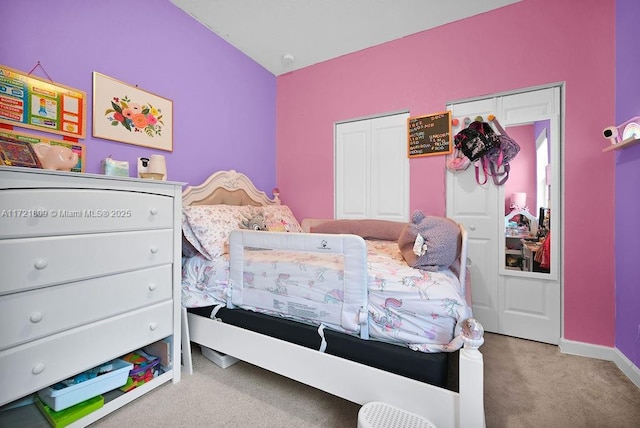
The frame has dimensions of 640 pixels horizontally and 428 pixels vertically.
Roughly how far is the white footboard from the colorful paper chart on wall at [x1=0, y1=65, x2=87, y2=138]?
4.50 ft

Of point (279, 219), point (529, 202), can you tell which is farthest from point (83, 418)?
point (529, 202)

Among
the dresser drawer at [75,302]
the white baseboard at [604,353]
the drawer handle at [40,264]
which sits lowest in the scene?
the white baseboard at [604,353]

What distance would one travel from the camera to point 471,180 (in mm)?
2320

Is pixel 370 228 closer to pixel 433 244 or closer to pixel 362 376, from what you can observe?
pixel 433 244

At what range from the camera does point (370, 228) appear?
95.8 inches

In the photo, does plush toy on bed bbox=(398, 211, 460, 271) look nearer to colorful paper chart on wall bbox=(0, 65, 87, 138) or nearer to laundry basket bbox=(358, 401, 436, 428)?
laundry basket bbox=(358, 401, 436, 428)

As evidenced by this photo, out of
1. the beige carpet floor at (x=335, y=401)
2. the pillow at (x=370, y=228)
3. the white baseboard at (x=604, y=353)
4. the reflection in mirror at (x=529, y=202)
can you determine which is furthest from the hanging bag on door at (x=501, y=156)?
the beige carpet floor at (x=335, y=401)

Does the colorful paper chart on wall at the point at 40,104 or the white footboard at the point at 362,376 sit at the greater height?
the colorful paper chart on wall at the point at 40,104

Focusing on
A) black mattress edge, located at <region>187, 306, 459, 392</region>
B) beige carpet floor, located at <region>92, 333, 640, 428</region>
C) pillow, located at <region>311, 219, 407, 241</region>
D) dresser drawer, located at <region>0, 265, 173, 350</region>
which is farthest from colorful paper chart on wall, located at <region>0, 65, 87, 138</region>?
pillow, located at <region>311, 219, 407, 241</region>

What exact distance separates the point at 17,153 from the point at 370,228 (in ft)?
7.30

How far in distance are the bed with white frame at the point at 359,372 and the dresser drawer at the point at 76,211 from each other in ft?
2.16

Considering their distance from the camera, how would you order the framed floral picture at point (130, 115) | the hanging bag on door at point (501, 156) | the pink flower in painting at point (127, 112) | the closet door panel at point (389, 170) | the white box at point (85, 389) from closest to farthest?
the white box at point (85, 389), the framed floral picture at point (130, 115), the pink flower in painting at point (127, 112), the hanging bag on door at point (501, 156), the closet door panel at point (389, 170)

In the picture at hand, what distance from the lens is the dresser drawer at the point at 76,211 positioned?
104 centimetres

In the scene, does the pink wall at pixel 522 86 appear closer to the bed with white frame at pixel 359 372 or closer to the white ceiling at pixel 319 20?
the white ceiling at pixel 319 20
